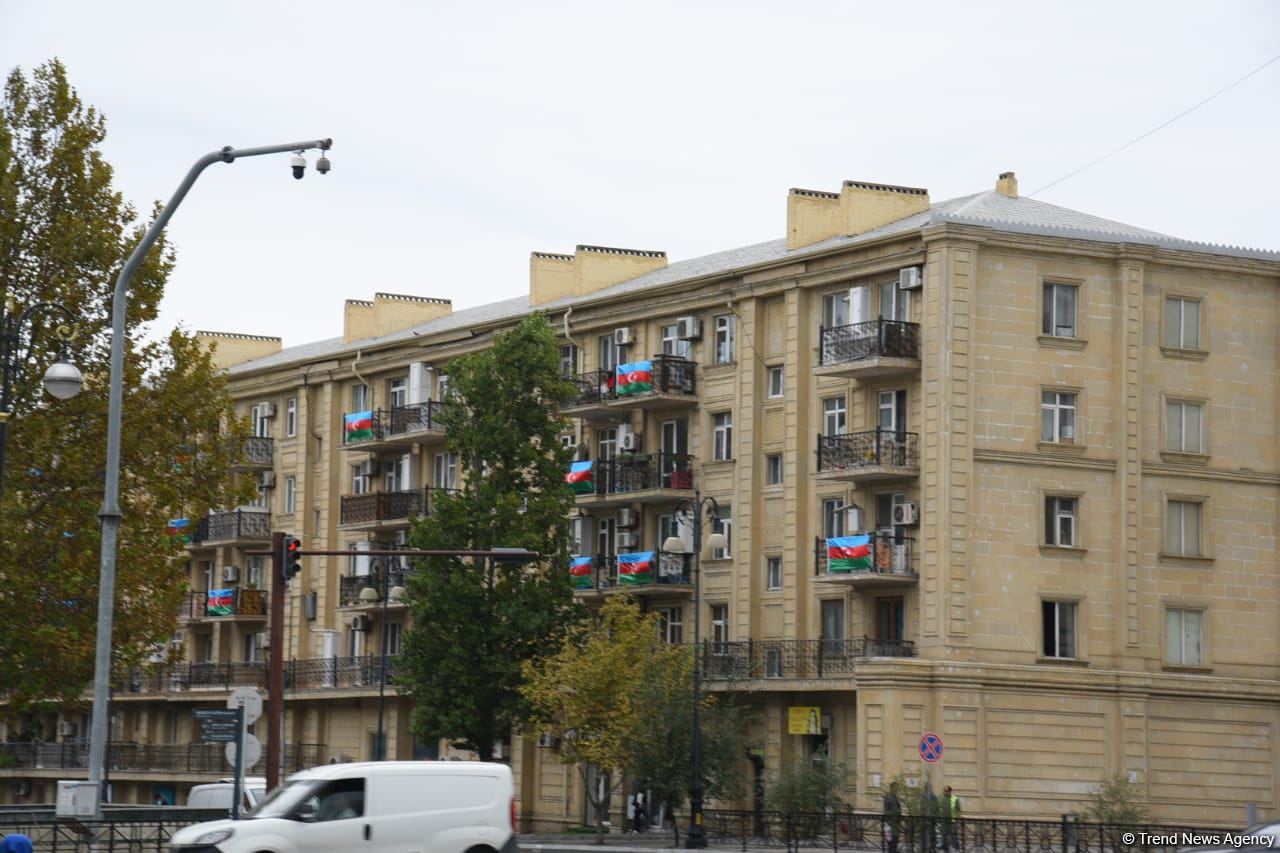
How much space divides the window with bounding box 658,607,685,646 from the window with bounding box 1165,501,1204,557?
1378 centimetres

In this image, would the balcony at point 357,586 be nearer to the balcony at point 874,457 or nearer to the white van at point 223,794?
the white van at point 223,794

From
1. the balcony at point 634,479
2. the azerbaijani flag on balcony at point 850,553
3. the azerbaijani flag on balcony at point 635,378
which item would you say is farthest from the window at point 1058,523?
the azerbaijani flag on balcony at point 635,378

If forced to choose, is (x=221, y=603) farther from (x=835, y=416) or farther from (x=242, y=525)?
(x=835, y=416)

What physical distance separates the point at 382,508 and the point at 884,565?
23.3m

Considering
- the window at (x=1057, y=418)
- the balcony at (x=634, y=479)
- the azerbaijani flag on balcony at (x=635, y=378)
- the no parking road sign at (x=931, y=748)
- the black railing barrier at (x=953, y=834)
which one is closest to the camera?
the no parking road sign at (x=931, y=748)

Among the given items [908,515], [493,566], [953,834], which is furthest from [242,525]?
[953,834]

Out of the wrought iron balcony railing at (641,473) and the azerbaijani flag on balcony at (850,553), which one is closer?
the azerbaijani flag on balcony at (850,553)

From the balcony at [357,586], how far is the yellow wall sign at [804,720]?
61.3 feet

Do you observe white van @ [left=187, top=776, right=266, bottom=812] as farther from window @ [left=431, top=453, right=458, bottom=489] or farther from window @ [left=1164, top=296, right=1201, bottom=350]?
window @ [left=1164, top=296, right=1201, bottom=350]

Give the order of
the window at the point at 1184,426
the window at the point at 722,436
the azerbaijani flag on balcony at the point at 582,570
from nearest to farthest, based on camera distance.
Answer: the window at the point at 1184,426 < the window at the point at 722,436 < the azerbaijani flag on balcony at the point at 582,570

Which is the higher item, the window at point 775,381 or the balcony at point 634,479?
the window at point 775,381

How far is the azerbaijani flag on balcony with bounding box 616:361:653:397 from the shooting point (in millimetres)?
61719

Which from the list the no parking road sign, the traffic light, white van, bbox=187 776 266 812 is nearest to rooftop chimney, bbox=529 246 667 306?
white van, bbox=187 776 266 812

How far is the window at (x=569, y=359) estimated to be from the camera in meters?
66.2
